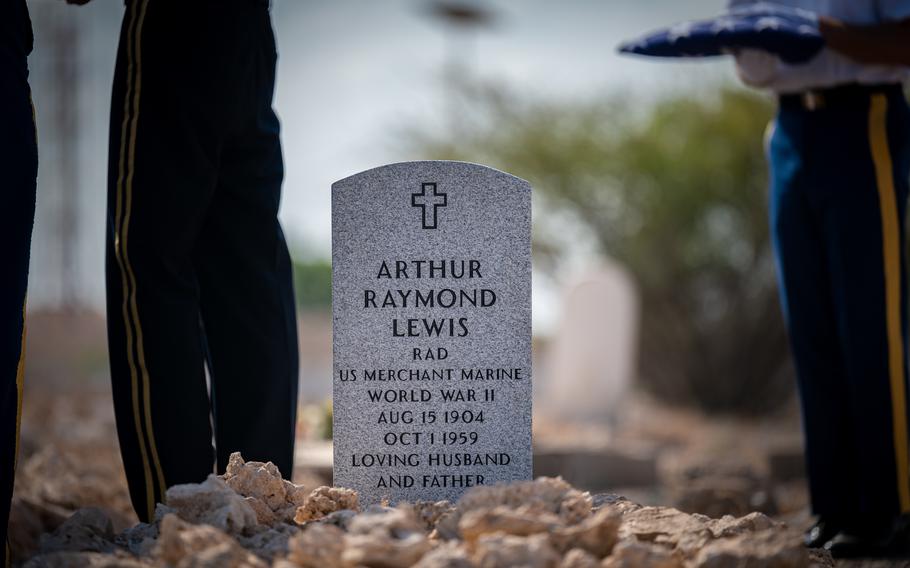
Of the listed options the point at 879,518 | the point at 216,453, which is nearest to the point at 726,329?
the point at 879,518

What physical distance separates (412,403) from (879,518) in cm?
165

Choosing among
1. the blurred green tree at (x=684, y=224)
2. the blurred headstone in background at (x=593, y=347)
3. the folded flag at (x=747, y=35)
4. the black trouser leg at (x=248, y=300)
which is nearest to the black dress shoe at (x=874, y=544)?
the folded flag at (x=747, y=35)

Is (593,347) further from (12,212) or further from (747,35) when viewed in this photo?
(12,212)

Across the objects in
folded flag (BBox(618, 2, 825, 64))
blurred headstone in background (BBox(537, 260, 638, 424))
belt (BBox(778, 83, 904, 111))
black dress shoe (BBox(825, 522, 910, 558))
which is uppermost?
folded flag (BBox(618, 2, 825, 64))

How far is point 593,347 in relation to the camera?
27.2 feet

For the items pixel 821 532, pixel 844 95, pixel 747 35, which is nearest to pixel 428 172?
pixel 747 35

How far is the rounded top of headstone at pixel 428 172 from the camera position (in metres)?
2.65

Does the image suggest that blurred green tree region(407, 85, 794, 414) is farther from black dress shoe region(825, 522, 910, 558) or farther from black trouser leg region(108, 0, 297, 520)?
black trouser leg region(108, 0, 297, 520)

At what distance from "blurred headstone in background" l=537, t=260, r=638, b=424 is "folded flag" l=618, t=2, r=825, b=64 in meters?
4.88

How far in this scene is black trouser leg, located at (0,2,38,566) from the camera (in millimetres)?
2221

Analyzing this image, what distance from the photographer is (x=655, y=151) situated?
33.6ft

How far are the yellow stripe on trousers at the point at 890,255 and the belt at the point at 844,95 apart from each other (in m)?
0.03

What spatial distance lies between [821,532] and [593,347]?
4852 mm

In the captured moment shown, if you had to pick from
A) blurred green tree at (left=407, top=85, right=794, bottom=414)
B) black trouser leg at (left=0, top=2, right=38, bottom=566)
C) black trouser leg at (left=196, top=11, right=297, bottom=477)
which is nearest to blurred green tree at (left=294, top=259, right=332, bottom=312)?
blurred green tree at (left=407, top=85, right=794, bottom=414)
